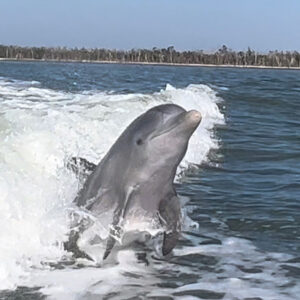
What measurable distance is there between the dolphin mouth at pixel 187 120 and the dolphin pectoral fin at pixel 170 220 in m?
0.58

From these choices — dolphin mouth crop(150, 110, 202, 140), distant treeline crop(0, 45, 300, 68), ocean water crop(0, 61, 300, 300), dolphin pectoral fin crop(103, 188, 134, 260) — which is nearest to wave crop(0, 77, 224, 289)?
ocean water crop(0, 61, 300, 300)

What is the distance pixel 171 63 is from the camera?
9488 cm

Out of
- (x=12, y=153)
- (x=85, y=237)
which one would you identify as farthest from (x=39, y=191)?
(x=12, y=153)

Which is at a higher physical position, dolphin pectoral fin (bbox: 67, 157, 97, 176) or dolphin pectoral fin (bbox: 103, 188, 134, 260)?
dolphin pectoral fin (bbox: 67, 157, 97, 176)

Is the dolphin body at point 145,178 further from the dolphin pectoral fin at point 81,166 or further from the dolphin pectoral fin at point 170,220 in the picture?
the dolphin pectoral fin at point 81,166

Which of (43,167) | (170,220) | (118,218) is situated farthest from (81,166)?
(170,220)

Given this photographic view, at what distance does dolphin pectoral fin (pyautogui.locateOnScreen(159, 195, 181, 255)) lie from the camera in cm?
518

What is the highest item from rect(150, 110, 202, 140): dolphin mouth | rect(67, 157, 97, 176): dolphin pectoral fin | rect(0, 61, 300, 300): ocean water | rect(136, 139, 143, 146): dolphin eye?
rect(150, 110, 202, 140): dolphin mouth

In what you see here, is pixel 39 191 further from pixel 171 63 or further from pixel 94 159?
pixel 171 63

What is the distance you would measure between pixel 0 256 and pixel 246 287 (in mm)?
1757

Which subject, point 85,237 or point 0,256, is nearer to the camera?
point 0,256

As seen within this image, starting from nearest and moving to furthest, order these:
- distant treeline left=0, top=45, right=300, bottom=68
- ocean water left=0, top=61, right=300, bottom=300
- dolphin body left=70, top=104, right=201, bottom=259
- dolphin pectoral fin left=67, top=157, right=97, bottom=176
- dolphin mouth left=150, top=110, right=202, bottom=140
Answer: ocean water left=0, top=61, right=300, bottom=300 → dolphin mouth left=150, top=110, right=202, bottom=140 → dolphin body left=70, top=104, right=201, bottom=259 → dolphin pectoral fin left=67, top=157, right=97, bottom=176 → distant treeline left=0, top=45, right=300, bottom=68

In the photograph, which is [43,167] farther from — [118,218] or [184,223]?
[118,218]

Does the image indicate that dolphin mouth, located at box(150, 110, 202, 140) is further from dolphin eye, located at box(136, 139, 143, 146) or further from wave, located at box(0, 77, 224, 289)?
wave, located at box(0, 77, 224, 289)
